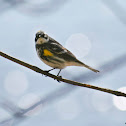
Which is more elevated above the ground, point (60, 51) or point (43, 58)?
point (60, 51)

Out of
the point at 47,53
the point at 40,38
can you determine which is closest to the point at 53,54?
the point at 47,53

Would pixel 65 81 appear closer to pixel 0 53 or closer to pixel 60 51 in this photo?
pixel 0 53

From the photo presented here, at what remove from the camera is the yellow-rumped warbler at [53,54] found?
3.36m

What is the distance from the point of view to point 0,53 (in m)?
1.89

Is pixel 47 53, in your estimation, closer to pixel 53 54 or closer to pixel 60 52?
pixel 53 54

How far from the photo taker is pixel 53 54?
11.4ft

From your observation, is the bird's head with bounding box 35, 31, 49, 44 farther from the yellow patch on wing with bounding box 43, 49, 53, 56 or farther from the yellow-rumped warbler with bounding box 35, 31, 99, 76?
the yellow patch on wing with bounding box 43, 49, 53, 56

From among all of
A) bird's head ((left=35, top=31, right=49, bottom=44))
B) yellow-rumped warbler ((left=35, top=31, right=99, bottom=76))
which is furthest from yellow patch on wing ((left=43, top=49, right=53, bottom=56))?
bird's head ((left=35, top=31, right=49, bottom=44))

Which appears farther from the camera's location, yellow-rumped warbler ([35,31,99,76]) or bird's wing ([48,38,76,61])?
bird's wing ([48,38,76,61])

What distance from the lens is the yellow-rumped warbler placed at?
11.0 ft

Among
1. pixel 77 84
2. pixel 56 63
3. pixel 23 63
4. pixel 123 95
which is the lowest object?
pixel 123 95

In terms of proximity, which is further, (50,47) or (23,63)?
(50,47)

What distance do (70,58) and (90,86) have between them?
180 centimetres

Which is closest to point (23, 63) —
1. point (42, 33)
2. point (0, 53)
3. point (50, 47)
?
point (0, 53)
